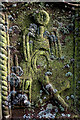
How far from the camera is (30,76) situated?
174cm

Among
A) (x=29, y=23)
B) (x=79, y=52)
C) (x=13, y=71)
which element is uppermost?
(x=29, y=23)

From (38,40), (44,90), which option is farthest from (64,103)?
(38,40)

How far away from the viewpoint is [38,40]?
1734 mm

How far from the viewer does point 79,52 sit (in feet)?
5.68

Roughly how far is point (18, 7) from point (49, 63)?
1.75ft

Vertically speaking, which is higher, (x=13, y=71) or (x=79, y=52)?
(x=79, y=52)

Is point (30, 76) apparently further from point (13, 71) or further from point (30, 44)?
point (30, 44)

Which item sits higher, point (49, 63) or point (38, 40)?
point (38, 40)

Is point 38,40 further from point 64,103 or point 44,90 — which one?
point 64,103

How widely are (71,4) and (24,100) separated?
2.88ft

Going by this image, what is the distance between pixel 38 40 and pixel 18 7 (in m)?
0.32

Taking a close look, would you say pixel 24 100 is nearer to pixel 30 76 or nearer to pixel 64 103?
pixel 30 76

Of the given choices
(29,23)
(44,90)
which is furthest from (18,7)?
(44,90)

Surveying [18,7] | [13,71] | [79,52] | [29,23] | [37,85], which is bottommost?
[37,85]
